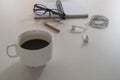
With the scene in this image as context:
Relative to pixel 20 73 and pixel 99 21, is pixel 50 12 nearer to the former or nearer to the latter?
pixel 99 21

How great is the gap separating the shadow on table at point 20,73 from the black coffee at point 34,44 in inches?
2.8

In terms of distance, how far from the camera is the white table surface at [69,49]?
0.63m

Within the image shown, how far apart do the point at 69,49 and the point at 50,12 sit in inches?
9.9

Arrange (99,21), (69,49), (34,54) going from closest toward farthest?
(34,54) → (69,49) → (99,21)

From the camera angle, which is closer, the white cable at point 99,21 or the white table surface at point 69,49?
the white table surface at point 69,49

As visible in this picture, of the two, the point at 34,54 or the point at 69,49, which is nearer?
the point at 34,54

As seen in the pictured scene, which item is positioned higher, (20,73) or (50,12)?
(50,12)

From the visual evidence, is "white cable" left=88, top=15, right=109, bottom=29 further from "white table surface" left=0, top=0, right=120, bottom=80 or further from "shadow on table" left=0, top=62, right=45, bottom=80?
"shadow on table" left=0, top=62, right=45, bottom=80

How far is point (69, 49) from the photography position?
0.72 m

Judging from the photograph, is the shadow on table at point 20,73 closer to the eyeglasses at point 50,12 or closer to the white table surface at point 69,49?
the white table surface at point 69,49

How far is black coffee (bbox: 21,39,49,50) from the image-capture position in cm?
62

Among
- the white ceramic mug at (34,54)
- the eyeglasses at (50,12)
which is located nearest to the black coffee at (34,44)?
the white ceramic mug at (34,54)

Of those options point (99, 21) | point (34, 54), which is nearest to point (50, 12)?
point (99, 21)

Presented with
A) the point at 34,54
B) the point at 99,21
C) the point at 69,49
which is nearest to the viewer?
the point at 34,54
